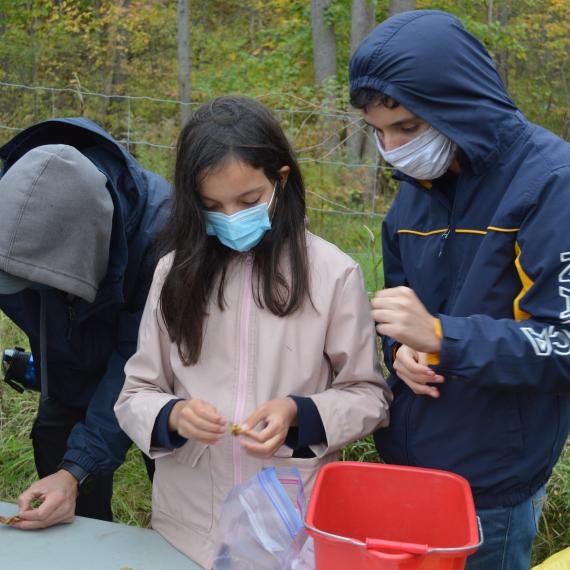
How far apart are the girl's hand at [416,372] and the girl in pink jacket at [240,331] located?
0.51ft

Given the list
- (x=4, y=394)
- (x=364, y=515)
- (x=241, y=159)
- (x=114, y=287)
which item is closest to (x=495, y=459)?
(x=364, y=515)

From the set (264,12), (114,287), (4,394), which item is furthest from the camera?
(264,12)

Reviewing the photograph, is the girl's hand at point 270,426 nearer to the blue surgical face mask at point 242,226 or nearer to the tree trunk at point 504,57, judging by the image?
the blue surgical face mask at point 242,226

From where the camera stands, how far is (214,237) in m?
1.94

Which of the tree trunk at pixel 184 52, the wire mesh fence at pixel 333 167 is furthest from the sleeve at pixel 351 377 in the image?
the tree trunk at pixel 184 52

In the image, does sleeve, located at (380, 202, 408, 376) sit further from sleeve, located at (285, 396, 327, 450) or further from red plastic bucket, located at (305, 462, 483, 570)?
red plastic bucket, located at (305, 462, 483, 570)

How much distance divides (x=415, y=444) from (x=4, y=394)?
2.76 m

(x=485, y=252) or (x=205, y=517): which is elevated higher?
(x=485, y=252)

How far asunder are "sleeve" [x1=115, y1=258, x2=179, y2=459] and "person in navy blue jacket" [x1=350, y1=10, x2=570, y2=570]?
21.3 inches

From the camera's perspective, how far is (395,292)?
1.48 metres

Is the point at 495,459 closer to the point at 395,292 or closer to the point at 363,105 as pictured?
the point at 395,292

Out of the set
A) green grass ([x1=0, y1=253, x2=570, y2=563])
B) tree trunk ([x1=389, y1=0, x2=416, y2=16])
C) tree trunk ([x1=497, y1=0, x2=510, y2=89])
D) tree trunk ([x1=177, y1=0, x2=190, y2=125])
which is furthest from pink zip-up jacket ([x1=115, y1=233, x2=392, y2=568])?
tree trunk ([x1=497, y1=0, x2=510, y2=89])

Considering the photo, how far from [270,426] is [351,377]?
26 cm

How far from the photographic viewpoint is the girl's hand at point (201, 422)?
5.49 feet
